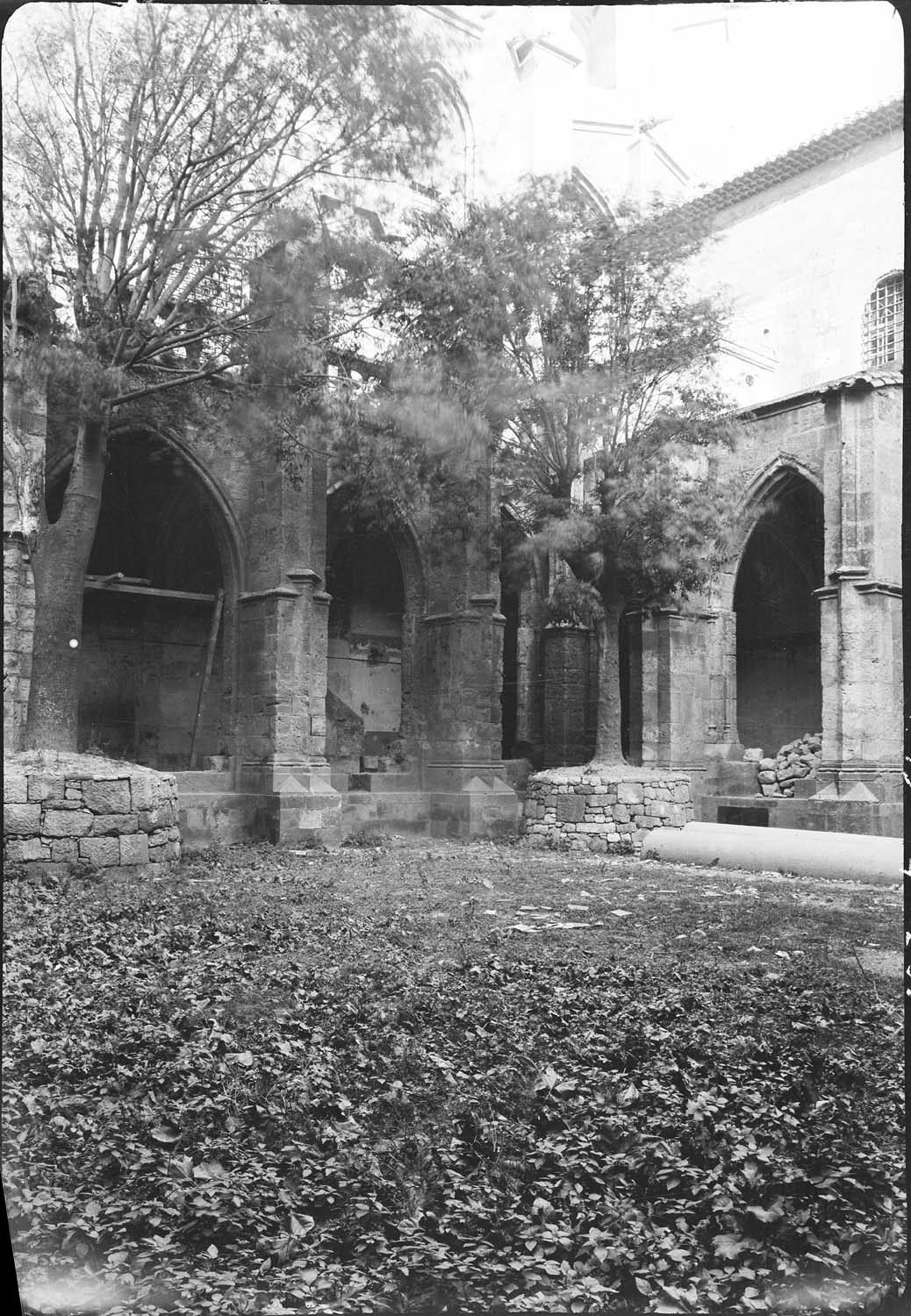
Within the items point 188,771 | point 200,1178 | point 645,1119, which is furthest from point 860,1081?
point 188,771

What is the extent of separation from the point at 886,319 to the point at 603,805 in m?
7.06

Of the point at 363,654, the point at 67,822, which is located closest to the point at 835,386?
the point at 67,822

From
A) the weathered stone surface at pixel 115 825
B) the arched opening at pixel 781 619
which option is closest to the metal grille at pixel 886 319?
the arched opening at pixel 781 619

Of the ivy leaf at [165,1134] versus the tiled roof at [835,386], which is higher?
the tiled roof at [835,386]

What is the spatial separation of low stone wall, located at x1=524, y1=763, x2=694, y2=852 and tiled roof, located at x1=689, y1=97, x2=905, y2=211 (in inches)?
172

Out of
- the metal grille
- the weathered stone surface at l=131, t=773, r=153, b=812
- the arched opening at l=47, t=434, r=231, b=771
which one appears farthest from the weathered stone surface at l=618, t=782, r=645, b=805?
the metal grille

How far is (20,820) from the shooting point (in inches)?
193

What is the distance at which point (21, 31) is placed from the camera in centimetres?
386

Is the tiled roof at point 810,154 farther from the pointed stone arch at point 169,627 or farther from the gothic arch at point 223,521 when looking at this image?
the pointed stone arch at point 169,627

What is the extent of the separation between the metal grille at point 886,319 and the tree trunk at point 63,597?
190 inches

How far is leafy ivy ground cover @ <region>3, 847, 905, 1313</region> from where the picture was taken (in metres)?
3.09

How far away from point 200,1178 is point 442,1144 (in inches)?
30.7

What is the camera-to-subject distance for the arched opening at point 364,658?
17562 mm

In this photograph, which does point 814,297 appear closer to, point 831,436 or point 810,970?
point 831,436
